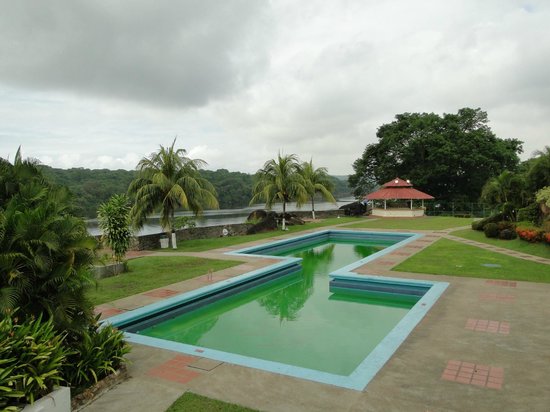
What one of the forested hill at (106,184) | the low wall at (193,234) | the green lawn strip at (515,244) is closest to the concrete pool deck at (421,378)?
the forested hill at (106,184)

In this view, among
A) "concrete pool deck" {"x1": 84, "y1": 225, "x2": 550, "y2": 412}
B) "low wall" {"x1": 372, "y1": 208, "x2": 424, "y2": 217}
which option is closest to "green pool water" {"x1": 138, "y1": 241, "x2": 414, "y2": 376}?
"concrete pool deck" {"x1": 84, "y1": 225, "x2": 550, "y2": 412}

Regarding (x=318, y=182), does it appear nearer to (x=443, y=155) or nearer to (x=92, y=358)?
(x=443, y=155)

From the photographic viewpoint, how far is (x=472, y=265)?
12.2m

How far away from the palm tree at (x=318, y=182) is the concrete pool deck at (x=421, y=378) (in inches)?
887

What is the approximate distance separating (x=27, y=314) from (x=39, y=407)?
3.94 ft

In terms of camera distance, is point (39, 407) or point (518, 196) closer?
point (39, 407)

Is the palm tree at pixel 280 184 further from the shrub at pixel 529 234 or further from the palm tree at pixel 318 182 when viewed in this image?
the shrub at pixel 529 234

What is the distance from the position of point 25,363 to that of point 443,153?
3645 cm

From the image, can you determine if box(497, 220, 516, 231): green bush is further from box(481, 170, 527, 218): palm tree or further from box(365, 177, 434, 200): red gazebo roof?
box(365, 177, 434, 200): red gazebo roof

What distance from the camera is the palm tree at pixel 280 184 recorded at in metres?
24.3

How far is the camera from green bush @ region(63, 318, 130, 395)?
184 inches

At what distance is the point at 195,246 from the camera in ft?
61.0

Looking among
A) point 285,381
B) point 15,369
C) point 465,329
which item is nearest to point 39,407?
point 15,369

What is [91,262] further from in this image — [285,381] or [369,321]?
[369,321]
